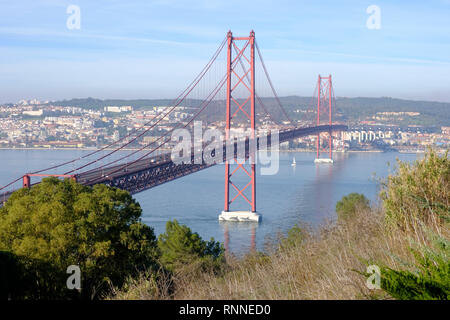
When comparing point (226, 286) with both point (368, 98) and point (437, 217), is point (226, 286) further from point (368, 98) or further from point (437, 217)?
point (368, 98)

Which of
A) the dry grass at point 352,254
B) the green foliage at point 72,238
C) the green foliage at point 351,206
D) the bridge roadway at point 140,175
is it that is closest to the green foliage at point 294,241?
the dry grass at point 352,254

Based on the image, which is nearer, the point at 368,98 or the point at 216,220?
the point at 216,220

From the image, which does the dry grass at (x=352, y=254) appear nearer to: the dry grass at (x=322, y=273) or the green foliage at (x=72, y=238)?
→ the dry grass at (x=322, y=273)

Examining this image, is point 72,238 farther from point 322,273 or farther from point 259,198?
point 259,198

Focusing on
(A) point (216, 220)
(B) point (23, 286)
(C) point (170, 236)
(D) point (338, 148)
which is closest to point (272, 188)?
(A) point (216, 220)
